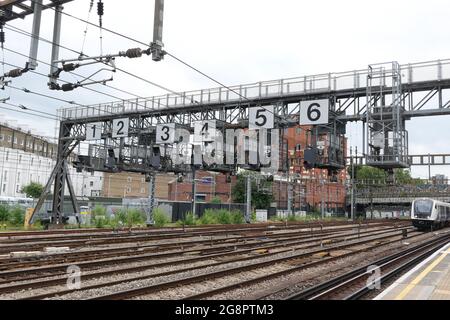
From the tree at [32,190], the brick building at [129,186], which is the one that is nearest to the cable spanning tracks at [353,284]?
the tree at [32,190]

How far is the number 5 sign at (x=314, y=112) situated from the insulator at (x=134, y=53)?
509 inches

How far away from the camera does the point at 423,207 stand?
117ft

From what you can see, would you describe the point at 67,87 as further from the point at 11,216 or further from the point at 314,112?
the point at 11,216

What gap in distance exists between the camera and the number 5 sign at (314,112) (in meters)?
23.0

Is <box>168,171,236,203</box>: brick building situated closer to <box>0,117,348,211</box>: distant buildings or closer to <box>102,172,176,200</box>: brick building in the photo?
<box>0,117,348,211</box>: distant buildings

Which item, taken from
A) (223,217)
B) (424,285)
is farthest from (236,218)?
(424,285)

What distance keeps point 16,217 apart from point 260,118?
17.6 m

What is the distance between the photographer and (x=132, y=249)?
17156 mm

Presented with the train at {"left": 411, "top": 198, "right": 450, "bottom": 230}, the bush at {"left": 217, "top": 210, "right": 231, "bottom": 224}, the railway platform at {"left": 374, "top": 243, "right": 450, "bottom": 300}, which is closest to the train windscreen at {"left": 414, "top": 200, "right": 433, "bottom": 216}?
the train at {"left": 411, "top": 198, "right": 450, "bottom": 230}

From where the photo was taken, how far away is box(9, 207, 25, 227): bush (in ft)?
95.9

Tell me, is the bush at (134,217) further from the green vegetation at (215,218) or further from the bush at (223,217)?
the bush at (223,217)

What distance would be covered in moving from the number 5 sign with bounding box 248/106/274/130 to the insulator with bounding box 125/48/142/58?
13.9 meters
